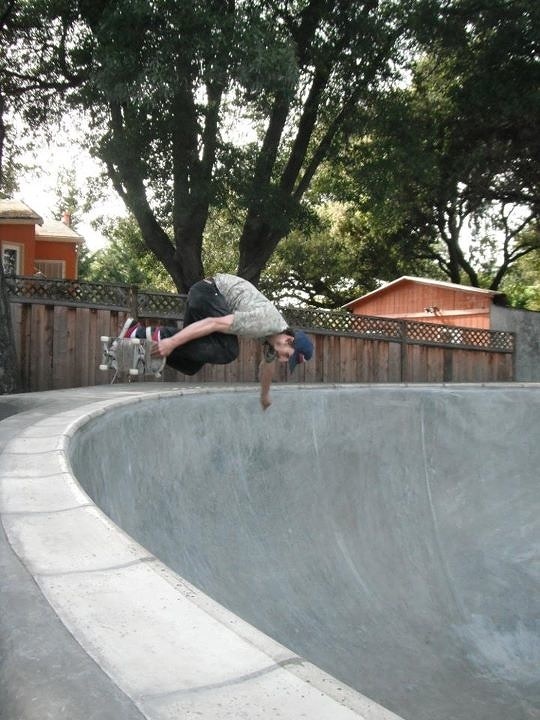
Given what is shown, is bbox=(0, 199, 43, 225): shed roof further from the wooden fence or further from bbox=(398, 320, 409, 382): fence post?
bbox=(398, 320, 409, 382): fence post

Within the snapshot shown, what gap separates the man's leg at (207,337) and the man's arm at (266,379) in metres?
0.31

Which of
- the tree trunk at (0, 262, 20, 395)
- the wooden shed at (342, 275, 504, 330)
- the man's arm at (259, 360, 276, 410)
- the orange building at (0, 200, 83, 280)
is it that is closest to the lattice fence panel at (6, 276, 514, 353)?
the tree trunk at (0, 262, 20, 395)

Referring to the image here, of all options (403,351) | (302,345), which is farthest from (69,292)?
(403,351)

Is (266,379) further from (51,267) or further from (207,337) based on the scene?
(51,267)

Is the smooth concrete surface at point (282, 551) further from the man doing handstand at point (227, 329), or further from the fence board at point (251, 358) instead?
the fence board at point (251, 358)

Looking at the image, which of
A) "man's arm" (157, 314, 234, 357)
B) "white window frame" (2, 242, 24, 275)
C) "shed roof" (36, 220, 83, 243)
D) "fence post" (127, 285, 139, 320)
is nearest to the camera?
"man's arm" (157, 314, 234, 357)

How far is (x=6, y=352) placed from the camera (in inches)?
339

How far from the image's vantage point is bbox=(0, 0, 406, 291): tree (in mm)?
9523

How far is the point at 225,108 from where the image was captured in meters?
13.6

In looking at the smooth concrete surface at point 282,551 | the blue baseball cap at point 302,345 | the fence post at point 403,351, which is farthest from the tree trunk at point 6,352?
the fence post at point 403,351

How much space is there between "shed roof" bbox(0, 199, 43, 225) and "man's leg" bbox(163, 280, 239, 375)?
1821 centimetres

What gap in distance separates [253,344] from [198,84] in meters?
4.51

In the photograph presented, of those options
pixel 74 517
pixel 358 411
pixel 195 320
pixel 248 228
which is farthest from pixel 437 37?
pixel 74 517

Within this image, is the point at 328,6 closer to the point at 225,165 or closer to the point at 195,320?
the point at 225,165
